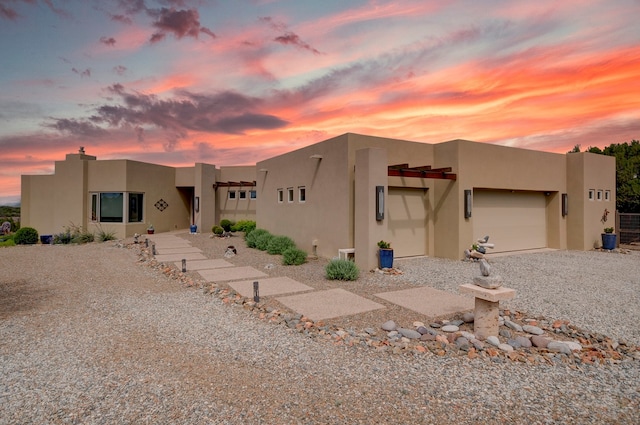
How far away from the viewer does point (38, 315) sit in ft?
17.7

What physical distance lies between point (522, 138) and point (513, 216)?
3.04 m

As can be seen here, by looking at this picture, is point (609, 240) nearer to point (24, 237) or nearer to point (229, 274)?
point (229, 274)

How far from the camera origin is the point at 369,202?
343 inches

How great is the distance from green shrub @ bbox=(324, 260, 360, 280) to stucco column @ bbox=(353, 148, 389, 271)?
0.81 metres

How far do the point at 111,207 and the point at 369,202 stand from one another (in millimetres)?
14620

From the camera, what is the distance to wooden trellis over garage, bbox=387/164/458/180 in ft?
31.5

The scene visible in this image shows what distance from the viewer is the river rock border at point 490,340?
12.7 feet

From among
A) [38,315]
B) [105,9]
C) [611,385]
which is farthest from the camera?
[105,9]

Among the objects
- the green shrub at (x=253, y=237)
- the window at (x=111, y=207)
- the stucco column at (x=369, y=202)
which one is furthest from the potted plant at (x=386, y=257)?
the window at (x=111, y=207)

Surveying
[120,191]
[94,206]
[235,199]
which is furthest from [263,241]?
[94,206]

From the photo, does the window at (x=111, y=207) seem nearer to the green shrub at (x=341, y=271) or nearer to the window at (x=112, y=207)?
Result: the window at (x=112, y=207)

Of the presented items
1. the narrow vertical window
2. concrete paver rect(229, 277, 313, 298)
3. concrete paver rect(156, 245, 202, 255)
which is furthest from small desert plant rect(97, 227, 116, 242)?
→ concrete paver rect(229, 277, 313, 298)

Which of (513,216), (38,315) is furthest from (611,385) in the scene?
(513,216)

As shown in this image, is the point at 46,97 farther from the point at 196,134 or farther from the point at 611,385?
the point at 611,385
